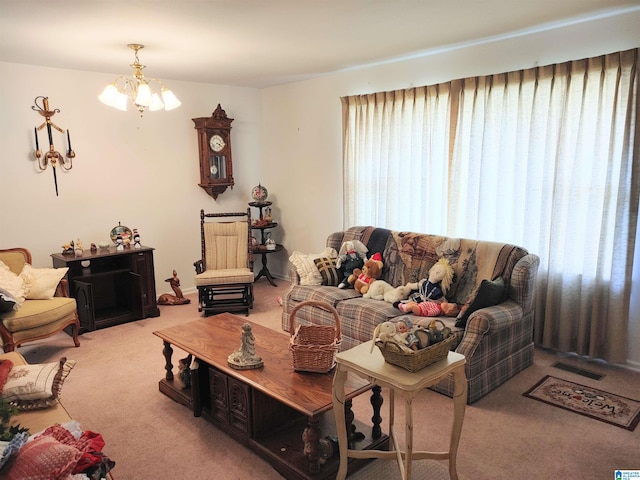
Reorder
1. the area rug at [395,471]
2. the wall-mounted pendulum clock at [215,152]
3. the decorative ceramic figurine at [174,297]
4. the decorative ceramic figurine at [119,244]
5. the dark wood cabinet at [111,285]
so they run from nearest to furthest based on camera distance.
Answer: the area rug at [395,471] < the dark wood cabinet at [111,285] < the decorative ceramic figurine at [119,244] < the decorative ceramic figurine at [174,297] < the wall-mounted pendulum clock at [215,152]

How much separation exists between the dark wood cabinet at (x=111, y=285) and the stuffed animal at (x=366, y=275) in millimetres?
2079

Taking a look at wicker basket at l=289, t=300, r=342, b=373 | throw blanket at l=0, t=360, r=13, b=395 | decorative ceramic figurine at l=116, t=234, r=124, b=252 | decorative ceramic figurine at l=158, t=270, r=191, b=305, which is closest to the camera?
throw blanket at l=0, t=360, r=13, b=395

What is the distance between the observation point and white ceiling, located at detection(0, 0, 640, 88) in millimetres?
2742

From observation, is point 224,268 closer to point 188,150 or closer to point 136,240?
point 136,240

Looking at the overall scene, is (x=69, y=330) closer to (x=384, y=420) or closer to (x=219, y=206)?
(x=219, y=206)

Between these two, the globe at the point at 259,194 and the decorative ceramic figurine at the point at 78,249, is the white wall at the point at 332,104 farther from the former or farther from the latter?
the decorative ceramic figurine at the point at 78,249

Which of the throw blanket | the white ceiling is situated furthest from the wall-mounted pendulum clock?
the throw blanket

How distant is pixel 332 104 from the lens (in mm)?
5098

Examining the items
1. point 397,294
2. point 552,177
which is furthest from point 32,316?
point 552,177

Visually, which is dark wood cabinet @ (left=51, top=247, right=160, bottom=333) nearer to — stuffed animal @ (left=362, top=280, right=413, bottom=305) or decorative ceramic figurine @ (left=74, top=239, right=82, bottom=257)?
decorative ceramic figurine @ (left=74, top=239, right=82, bottom=257)

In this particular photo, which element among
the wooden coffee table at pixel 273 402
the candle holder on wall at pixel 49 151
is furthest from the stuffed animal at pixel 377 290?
the candle holder on wall at pixel 49 151

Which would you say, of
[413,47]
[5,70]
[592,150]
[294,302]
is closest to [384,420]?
[294,302]

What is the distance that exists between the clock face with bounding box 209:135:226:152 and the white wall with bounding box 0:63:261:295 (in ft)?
0.68

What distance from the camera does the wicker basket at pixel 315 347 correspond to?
2297 mm
